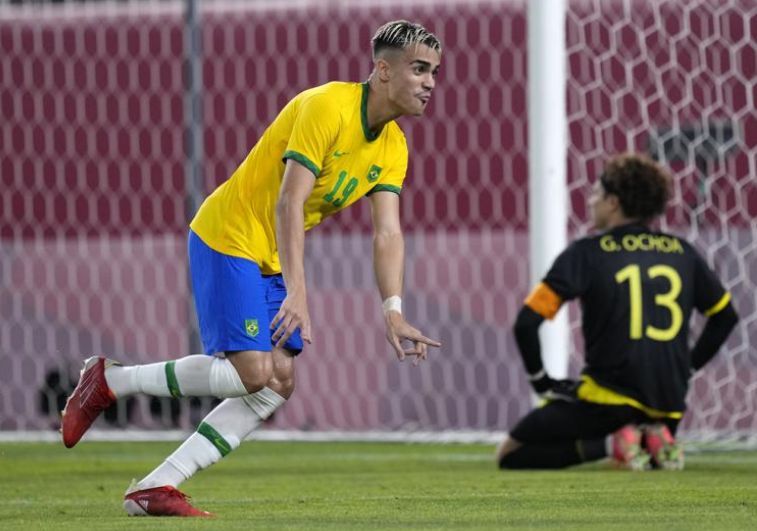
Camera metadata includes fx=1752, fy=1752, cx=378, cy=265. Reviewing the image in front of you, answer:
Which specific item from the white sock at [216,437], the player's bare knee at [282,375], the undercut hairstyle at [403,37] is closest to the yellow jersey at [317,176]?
the undercut hairstyle at [403,37]

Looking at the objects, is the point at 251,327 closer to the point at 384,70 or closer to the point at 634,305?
the point at 384,70

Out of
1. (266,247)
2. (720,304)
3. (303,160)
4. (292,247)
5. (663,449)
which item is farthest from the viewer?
(720,304)

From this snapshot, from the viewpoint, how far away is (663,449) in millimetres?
6266

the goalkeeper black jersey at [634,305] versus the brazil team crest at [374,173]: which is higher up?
the brazil team crest at [374,173]

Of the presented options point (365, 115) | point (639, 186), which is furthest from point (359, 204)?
point (365, 115)

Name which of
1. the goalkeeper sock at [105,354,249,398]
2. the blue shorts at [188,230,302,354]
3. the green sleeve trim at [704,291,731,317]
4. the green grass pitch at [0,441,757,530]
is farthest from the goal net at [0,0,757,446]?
the goalkeeper sock at [105,354,249,398]

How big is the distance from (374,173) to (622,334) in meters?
1.93

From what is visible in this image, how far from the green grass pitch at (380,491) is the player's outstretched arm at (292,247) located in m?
0.46

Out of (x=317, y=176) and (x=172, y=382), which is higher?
(x=317, y=176)

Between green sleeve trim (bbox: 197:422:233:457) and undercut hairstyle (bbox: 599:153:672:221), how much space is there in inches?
94.2

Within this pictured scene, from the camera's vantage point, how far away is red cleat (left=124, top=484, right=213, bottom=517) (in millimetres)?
4324

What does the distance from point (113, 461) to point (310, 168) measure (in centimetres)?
297

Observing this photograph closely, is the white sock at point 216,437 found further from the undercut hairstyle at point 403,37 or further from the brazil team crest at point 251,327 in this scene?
the undercut hairstyle at point 403,37

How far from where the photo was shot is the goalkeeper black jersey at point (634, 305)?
20.7ft
